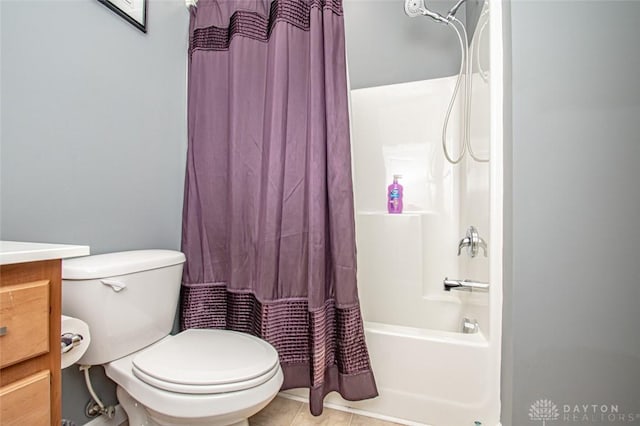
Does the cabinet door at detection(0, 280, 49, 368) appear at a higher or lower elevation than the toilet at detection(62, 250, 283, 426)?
higher

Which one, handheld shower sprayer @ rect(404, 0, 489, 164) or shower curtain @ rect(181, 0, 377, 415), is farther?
handheld shower sprayer @ rect(404, 0, 489, 164)

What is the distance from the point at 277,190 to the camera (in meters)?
1.28

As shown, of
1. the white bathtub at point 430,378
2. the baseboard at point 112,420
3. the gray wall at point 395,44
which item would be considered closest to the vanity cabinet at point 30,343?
the baseboard at point 112,420

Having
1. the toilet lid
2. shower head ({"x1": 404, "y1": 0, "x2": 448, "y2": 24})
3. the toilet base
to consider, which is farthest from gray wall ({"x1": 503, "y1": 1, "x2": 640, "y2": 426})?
the toilet base

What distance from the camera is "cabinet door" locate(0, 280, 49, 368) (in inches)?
20.5

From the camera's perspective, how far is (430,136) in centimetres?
172

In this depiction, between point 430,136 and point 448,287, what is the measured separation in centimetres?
87

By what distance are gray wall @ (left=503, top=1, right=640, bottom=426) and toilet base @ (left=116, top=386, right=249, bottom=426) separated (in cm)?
91

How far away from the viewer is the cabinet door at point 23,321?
0.52m

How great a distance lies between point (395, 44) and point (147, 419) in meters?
2.12

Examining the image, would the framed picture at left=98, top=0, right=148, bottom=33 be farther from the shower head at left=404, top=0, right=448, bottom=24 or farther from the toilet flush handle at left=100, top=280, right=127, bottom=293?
→ the shower head at left=404, top=0, right=448, bottom=24

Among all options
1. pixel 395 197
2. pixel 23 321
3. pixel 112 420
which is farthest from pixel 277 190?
pixel 112 420

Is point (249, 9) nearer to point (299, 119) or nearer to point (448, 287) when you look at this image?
point (299, 119)

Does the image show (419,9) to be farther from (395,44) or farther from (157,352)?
(157,352)
